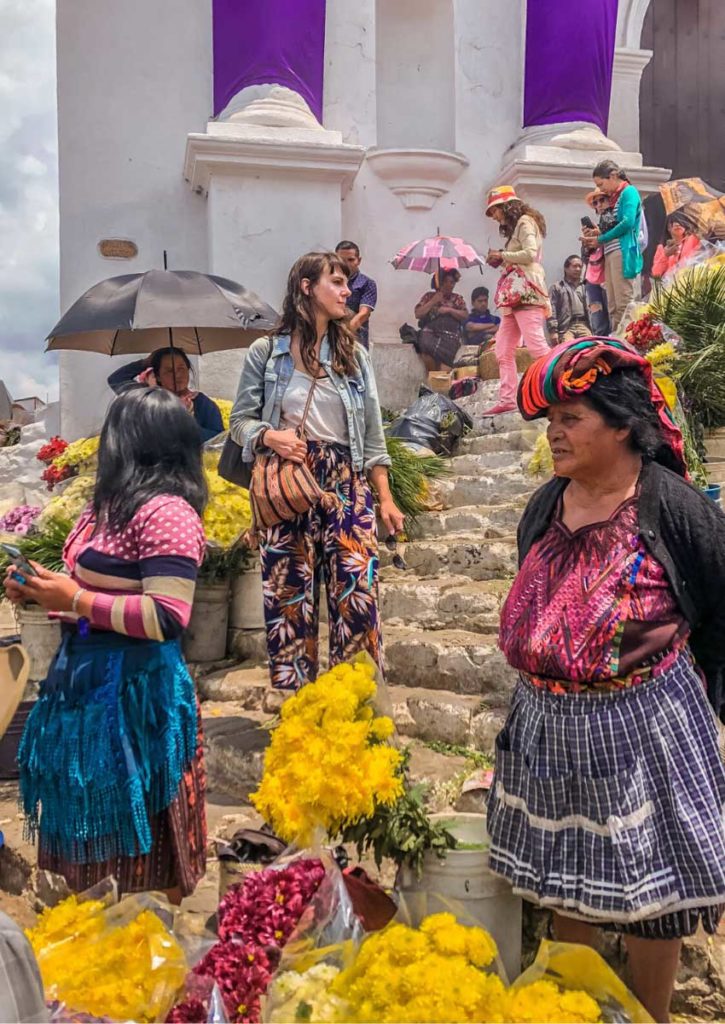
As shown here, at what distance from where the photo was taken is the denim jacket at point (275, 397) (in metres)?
3.49

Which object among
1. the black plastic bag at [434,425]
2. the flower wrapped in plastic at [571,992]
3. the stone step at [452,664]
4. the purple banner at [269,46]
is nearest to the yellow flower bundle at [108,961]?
the flower wrapped in plastic at [571,992]

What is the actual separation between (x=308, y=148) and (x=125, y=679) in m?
7.79

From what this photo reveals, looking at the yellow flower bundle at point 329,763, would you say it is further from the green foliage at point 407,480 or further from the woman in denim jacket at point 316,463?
the green foliage at point 407,480

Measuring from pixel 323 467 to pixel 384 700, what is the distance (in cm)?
129

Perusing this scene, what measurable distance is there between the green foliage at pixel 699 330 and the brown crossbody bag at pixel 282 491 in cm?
346

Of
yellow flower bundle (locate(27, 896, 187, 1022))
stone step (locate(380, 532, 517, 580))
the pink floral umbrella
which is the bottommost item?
yellow flower bundle (locate(27, 896, 187, 1022))

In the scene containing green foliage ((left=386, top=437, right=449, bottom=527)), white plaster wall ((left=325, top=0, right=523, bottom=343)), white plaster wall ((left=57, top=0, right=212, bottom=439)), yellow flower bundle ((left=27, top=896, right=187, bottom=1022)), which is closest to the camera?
yellow flower bundle ((left=27, top=896, right=187, bottom=1022))

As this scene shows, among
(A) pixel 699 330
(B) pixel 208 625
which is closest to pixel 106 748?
(B) pixel 208 625

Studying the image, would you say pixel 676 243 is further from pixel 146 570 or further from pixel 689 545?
pixel 146 570

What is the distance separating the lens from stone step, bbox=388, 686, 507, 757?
3.89 m

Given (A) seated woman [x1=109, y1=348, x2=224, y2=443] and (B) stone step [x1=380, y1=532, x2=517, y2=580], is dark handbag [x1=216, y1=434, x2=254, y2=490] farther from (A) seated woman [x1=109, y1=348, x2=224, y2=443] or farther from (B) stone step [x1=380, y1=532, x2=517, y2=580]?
(B) stone step [x1=380, y1=532, x2=517, y2=580]

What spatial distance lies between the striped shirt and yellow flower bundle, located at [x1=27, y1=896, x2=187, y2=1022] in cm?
63

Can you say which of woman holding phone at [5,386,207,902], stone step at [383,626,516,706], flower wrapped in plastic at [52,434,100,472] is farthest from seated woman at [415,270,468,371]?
woman holding phone at [5,386,207,902]

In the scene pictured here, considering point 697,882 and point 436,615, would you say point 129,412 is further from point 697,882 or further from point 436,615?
point 436,615
